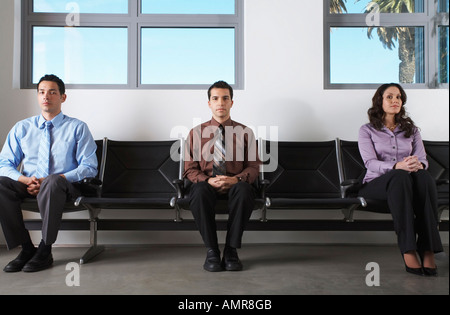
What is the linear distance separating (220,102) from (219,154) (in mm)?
366

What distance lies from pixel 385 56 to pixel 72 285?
10.1 feet

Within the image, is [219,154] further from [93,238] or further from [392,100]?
[392,100]

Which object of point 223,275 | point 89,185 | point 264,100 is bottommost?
point 223,275

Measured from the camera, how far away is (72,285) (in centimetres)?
192

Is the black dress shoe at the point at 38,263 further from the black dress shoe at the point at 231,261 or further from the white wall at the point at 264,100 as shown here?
the black dress shoe at the point at 231,261

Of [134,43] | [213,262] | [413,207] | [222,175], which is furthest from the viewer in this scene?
[134,43]

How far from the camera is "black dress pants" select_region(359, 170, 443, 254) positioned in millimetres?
2004

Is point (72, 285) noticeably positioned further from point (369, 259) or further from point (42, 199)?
point (369, 259)

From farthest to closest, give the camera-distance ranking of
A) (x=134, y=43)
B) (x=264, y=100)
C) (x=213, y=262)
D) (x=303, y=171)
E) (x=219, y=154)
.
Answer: (x=134, y=43) → (x=264, y=100) → (x=303, y=171) → (x=219, y=154) → (x=213, y=262)

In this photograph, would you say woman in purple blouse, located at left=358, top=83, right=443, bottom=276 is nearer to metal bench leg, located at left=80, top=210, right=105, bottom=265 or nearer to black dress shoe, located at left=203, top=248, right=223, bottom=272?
black dress shoe, located at left=203, top=248, right=223, bottom=272

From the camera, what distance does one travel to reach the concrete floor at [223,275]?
6.00ft

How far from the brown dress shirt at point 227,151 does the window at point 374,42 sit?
108 cm

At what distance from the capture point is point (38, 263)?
2.26 metres

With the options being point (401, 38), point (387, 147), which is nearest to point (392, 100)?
point (387, 147)
